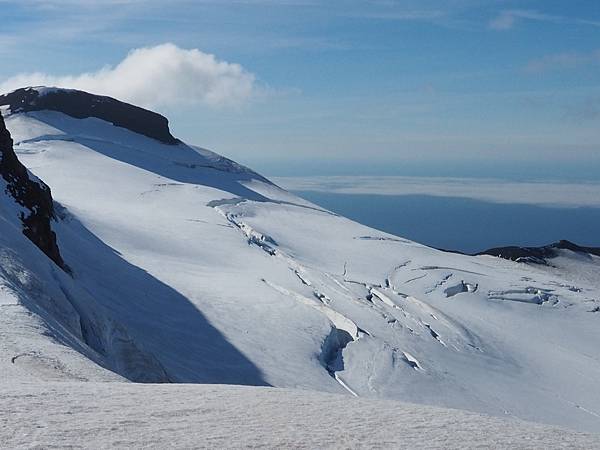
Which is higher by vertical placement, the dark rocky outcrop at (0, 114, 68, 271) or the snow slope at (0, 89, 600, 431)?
the dark rocky outcrop at (0, 114, 68, 271)

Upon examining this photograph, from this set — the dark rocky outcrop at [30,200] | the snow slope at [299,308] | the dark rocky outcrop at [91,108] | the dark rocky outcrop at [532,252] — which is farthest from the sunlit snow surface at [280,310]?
the dark rocky outcrop at [91,108]

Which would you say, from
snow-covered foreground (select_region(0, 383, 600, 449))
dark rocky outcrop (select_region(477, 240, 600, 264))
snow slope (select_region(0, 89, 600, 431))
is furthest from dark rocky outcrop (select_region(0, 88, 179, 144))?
snow-covered foreground (select_region(0, 383, 600, 449))

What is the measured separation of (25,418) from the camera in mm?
6188

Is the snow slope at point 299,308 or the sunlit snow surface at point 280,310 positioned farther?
the snow slope at point 299,308

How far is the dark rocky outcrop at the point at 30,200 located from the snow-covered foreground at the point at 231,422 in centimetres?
1327

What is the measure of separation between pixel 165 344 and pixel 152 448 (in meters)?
14.7

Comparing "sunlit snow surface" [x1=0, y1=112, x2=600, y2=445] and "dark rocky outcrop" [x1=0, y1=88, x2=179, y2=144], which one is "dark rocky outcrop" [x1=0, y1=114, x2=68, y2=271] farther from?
"dark rocky outcrop" [x1=0, y1=88, x2=179, y2=144]

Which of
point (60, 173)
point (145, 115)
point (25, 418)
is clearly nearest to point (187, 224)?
point (60, 173)

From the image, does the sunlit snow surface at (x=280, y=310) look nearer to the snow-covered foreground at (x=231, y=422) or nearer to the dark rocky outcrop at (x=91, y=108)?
the snow-covered foreground at (x=231, y=422)

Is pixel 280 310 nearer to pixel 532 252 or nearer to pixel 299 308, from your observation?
pixel 299 308

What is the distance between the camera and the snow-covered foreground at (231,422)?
6027 millimetres

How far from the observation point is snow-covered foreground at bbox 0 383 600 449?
Answer: 19.8ft

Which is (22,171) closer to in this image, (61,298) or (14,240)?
(14,240)

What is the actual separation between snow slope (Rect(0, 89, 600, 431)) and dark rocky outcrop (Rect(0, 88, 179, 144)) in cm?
1246
